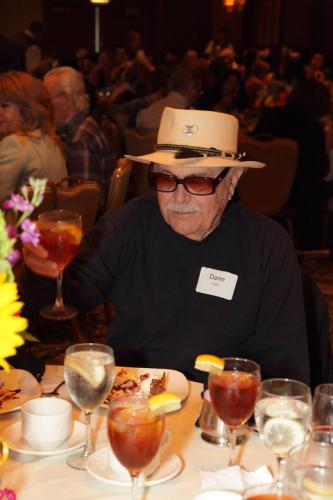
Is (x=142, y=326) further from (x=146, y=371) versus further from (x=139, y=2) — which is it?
(x=139, y=2)

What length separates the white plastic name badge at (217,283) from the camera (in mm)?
2393

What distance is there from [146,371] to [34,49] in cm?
1097

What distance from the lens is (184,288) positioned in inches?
95.7

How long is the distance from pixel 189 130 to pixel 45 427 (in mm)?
1145

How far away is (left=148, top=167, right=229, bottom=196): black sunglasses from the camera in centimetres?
233

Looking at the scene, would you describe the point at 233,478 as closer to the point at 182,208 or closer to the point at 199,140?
the point at 182,208

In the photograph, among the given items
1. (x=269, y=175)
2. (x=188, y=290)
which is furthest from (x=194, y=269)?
(x=269, y=175)

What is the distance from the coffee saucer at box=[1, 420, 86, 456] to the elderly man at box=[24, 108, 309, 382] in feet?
2.36

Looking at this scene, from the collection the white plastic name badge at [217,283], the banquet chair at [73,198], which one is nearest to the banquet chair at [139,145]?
the banquet chair at [73,198]

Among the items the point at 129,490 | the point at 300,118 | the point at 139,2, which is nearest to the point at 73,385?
the point at 129,490

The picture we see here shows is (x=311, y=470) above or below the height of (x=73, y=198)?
above

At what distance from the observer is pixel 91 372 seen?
156 cm

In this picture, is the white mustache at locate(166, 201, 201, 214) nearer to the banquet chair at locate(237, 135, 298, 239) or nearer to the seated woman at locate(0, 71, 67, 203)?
the seated woman at locate(0, 71, 67, 203)

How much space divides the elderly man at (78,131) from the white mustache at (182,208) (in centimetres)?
285
